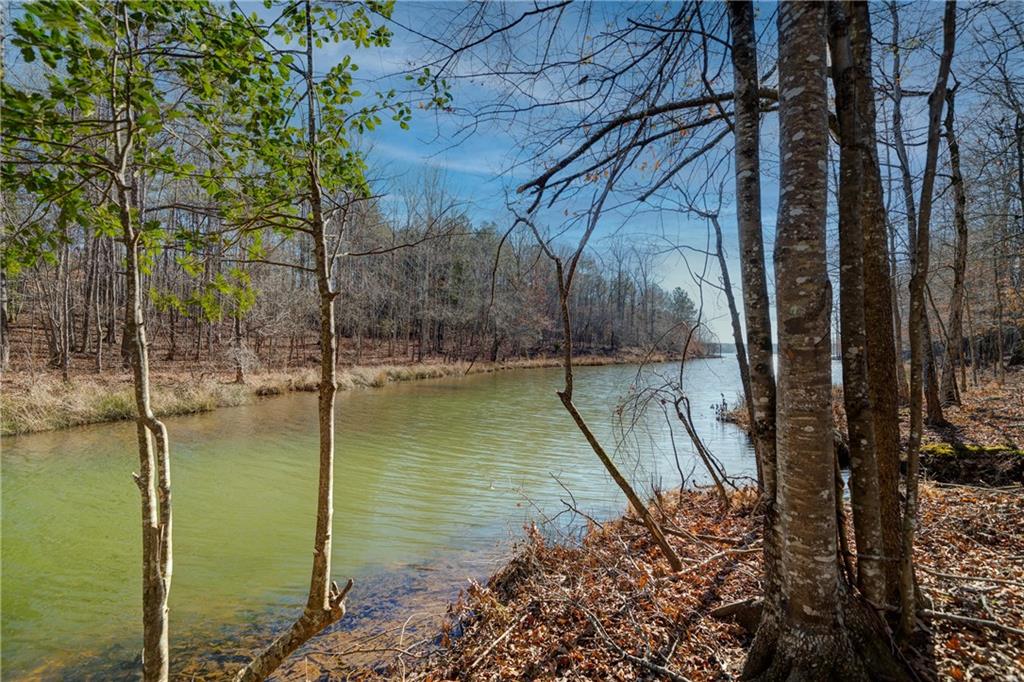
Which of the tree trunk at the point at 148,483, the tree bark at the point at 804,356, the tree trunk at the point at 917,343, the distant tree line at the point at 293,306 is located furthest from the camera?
the distant tree line at the point at 293,306

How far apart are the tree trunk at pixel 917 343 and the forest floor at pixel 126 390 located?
2.76m

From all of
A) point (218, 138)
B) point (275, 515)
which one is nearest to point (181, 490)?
point (275, 515)

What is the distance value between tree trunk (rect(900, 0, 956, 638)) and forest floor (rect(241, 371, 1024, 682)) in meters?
0.29

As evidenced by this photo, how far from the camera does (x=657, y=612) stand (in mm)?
3432

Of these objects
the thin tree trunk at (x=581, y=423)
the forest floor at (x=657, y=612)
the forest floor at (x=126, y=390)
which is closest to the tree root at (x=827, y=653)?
the forest floor at (x=657, y=612)

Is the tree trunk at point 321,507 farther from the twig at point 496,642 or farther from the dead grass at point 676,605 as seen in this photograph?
the twig at point 496,642

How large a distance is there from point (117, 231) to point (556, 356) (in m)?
40.9

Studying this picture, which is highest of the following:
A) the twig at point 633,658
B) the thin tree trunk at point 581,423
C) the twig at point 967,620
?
the thin tree trunk at point 581,423

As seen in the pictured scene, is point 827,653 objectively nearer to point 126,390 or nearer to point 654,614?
point 654,614

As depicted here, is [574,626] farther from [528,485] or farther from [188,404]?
[188,404]

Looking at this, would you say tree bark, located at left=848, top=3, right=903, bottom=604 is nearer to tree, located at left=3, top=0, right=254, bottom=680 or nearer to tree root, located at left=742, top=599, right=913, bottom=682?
tree root, located at left=742, top=599, right=913, bottom=682

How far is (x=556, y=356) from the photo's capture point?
4303 centimetres

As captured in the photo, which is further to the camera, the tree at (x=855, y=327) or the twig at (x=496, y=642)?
the twig at (x=496, y=642)

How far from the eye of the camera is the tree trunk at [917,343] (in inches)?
92.6
